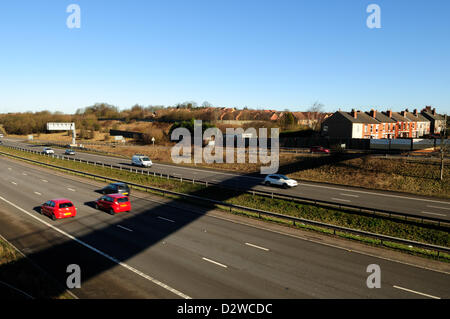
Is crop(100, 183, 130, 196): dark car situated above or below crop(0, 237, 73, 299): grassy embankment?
above

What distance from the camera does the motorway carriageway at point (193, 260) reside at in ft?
44.2

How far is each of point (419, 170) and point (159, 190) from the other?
29.9 metres

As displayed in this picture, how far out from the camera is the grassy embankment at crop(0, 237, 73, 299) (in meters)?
12.8

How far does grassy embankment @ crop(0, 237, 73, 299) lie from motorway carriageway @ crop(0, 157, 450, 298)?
22.6 inches

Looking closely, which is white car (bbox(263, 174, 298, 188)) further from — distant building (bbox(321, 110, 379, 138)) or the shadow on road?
distant building (bbox(321, 110, 379, 138))

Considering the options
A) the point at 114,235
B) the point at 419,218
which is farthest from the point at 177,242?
the point at 419,218

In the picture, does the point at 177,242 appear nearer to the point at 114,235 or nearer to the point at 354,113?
the point at 114,235

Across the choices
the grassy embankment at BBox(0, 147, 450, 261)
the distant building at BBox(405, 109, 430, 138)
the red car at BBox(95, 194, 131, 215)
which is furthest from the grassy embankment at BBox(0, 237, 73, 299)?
the distant building at BBox(405, 109, 430, 138)

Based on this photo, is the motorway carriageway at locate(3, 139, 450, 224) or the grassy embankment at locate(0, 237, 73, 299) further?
the motorway carriageway at locate(3, 139, 450, 224)

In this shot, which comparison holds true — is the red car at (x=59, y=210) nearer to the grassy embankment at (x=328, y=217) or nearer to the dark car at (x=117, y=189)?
the dark car at (x=117, y=189)

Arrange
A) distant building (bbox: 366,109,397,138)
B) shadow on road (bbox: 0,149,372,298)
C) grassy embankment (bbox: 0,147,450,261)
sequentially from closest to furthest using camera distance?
shadow on road (bbox: 0,149,372,298) → grassy embankment (bbox: 0,147,450,261) → distant building (bbox: 366,109,397,138)

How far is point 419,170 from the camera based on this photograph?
36.8 m

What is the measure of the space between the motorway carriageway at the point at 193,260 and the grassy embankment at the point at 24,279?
575 millimetres

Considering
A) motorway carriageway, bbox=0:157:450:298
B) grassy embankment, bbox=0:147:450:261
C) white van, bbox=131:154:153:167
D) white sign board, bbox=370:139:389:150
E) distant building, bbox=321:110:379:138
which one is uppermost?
distant building, bbox=321:110:379:138
